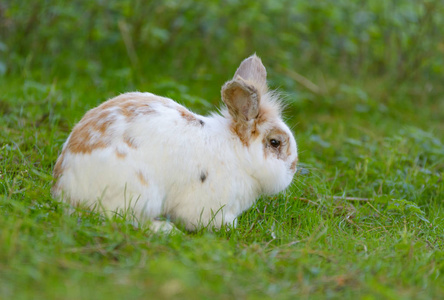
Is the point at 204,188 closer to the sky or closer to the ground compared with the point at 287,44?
closer to the ground

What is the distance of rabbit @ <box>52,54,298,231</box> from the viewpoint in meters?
3.34

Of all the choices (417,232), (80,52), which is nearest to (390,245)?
(417,232)

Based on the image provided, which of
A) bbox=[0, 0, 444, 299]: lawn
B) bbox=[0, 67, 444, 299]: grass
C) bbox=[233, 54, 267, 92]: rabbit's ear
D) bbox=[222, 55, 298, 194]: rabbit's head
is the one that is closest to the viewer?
bbox=[0, 67, 444, 299]: grass

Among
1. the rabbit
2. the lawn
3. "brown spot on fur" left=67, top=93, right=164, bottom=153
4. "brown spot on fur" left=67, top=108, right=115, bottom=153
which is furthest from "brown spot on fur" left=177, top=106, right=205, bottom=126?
the lawn

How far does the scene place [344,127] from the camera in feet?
20.3

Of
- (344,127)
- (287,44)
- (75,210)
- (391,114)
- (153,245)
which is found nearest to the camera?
(153,245)

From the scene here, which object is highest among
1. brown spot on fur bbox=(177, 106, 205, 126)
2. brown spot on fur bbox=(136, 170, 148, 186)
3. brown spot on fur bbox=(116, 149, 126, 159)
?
brown spot on fur bbox=(177, 106, 205, 126)

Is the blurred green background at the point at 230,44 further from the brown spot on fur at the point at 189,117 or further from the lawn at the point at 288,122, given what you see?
the brown spot on fur at the point at 189,117

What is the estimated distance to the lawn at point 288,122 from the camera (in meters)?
2.66

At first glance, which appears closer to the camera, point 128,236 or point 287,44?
point 128,236

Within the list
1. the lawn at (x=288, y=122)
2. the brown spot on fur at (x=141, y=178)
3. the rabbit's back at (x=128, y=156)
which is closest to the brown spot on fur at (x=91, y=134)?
the rabbit's back at (x=128, y=156)

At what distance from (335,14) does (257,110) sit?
148 inches

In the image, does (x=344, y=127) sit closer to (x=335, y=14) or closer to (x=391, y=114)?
(x=391, y=114)

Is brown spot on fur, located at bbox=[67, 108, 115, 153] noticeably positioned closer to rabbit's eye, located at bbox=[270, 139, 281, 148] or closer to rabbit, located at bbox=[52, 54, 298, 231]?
rabbit, located at bbox=[52, 54, 298, 231]
